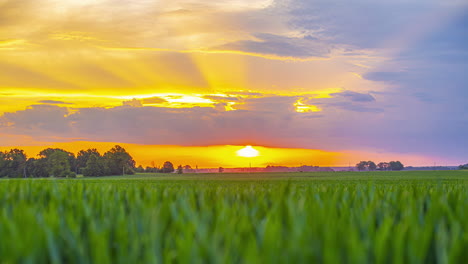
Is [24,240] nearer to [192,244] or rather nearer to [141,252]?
[141,252]

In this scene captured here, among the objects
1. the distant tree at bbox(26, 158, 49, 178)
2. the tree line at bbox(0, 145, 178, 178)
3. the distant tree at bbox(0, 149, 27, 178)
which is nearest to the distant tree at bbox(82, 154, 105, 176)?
the tree line at bbox(0, 145, 178, 178)

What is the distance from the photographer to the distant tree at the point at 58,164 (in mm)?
173125

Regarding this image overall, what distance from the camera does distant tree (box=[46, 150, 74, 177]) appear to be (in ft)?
568

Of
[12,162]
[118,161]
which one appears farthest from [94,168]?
[12,162]

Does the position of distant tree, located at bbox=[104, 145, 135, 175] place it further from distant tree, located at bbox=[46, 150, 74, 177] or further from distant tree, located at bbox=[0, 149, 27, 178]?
distant tree, located at bbox=[0, 149, 27, 178]

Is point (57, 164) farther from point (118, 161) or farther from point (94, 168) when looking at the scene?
point (118, 161)

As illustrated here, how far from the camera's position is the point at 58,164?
175875 millimetres

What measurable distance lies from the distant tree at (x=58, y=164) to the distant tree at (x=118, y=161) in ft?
55.4

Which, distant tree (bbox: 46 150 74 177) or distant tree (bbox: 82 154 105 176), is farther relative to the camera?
distant tree (bbox: 82 154 105 176)

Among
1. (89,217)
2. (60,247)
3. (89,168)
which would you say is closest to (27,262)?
(60,247)

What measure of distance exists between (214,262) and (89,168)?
7482 inches

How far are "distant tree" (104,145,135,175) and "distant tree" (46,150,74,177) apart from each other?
16880 millimetres

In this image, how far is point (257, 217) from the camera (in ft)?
10.7

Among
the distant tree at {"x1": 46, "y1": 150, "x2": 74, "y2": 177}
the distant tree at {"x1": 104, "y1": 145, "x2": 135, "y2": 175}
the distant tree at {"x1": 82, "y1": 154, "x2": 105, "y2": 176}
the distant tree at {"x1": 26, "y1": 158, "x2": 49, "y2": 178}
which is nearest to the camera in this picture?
the distant tree at {"x1": 46, "y1": 150, "x2": 74, "y2": 177}
